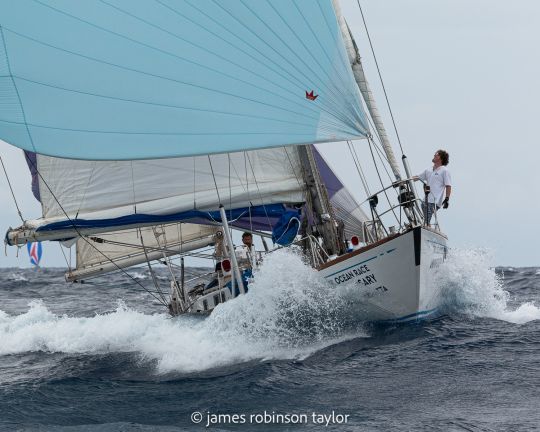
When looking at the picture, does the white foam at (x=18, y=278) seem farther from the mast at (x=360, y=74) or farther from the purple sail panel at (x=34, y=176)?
the mast at (x=360, y=74)

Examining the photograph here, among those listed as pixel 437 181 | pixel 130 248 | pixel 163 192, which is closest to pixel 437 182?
pixel 437 181

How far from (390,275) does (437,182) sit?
66.2 inches

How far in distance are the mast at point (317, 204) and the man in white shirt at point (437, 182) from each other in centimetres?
194

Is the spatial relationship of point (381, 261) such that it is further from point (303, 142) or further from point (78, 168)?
point (78, 168)

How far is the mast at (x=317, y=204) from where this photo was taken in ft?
47.2

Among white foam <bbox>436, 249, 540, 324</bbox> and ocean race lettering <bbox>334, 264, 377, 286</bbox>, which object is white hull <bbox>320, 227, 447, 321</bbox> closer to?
ocean race lettering <bbox>334, 264, 377, 286</bbox>

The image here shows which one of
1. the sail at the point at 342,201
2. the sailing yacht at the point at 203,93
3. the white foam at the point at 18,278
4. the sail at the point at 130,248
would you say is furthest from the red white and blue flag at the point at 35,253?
the white foam at the point at 18,278

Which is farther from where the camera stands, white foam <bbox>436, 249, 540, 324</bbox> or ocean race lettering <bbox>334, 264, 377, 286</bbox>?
white foam <bbox>436, 249, 540, 324</bbox>

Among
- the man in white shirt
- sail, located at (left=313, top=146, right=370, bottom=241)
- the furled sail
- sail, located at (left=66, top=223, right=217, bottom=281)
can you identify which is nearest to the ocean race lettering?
the man in white shirt

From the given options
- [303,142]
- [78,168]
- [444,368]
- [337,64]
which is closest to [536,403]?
[444,368]

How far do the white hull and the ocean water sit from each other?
0.20 m

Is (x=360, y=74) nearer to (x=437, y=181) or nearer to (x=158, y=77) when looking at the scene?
(x=437, y=181)

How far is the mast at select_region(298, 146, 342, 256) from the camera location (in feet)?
47.2

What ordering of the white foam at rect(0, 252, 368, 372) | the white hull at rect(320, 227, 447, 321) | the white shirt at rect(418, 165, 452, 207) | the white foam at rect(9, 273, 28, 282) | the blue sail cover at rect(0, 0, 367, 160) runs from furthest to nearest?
the white foam at rect(9, 273, 28, 282) → the white shirt at rect(418, 165, 452, 207) → the white hull at rect(320, 227, 447, 321) → the white foam at rect(0, 252, 368, 372) → the blue sail cover at rect(0, 0, 367, 160)
